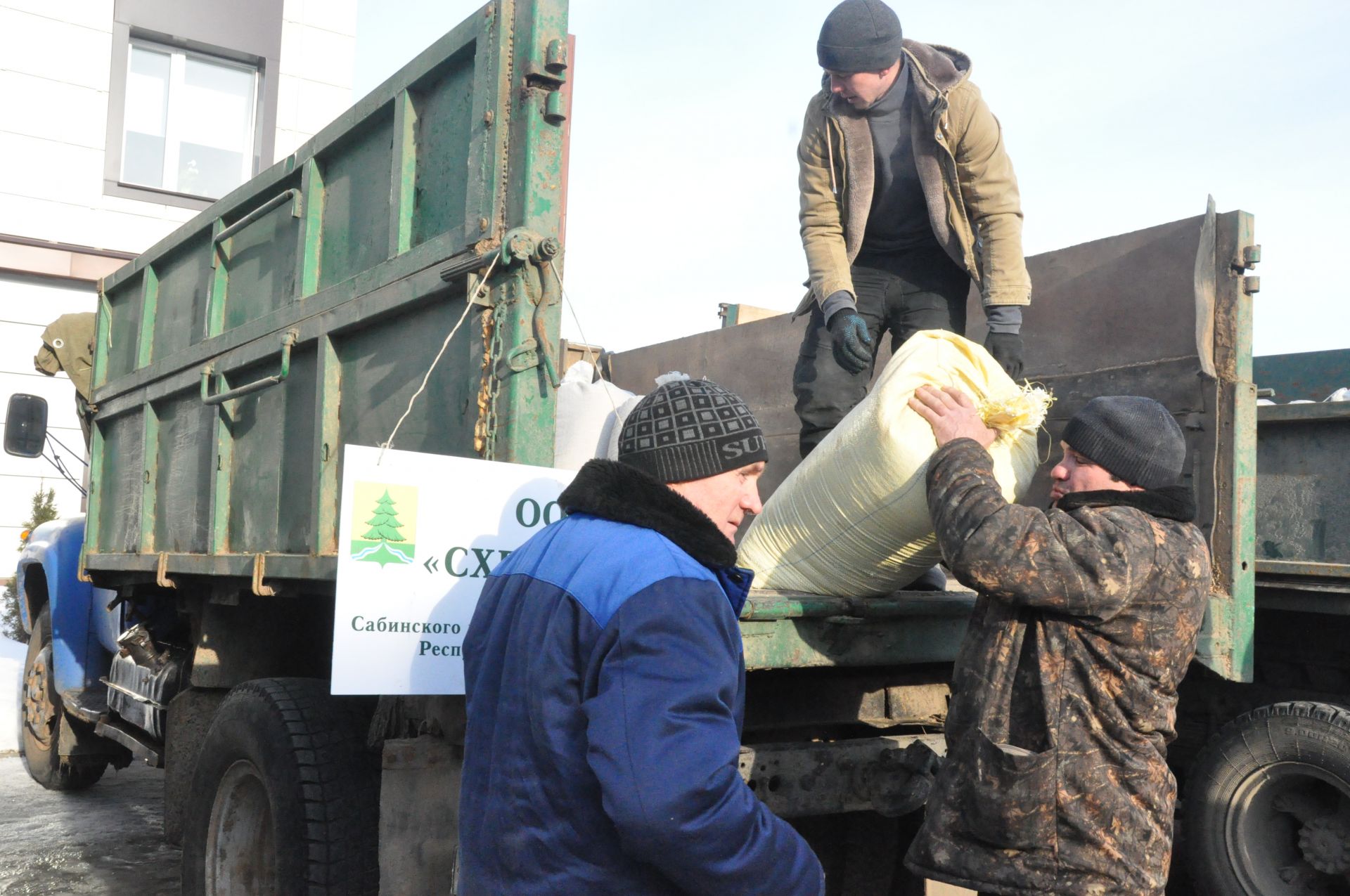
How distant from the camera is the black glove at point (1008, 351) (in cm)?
305

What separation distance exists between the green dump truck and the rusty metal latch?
0.05 feet

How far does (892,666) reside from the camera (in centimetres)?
276

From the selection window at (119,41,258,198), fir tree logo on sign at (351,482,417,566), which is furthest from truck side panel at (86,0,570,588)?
window at (119,41,258,198)

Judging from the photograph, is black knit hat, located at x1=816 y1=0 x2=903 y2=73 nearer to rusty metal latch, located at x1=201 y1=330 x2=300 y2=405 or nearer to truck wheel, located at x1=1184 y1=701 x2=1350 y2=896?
rusty metal latch, located at x1=201 y1=330 x2=300 y2=405

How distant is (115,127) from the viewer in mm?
12148

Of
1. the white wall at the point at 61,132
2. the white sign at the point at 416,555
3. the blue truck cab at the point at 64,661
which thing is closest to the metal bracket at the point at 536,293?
the white sign at the point at 416,555

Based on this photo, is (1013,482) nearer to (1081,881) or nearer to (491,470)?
(1081,881)

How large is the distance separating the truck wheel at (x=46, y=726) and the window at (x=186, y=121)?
760 centimetres

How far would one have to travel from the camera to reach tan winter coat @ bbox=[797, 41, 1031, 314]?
3094mm

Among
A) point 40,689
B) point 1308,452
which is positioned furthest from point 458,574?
point 40,689

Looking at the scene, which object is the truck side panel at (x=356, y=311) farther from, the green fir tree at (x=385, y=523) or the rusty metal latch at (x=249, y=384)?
the green fir tree at (x=385, y=523)

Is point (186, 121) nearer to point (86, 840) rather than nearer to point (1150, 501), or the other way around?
point (86, 840)

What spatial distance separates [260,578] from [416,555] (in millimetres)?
1172

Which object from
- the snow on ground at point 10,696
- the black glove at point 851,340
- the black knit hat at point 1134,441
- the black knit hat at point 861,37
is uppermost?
the black knit hat at point 861,37
